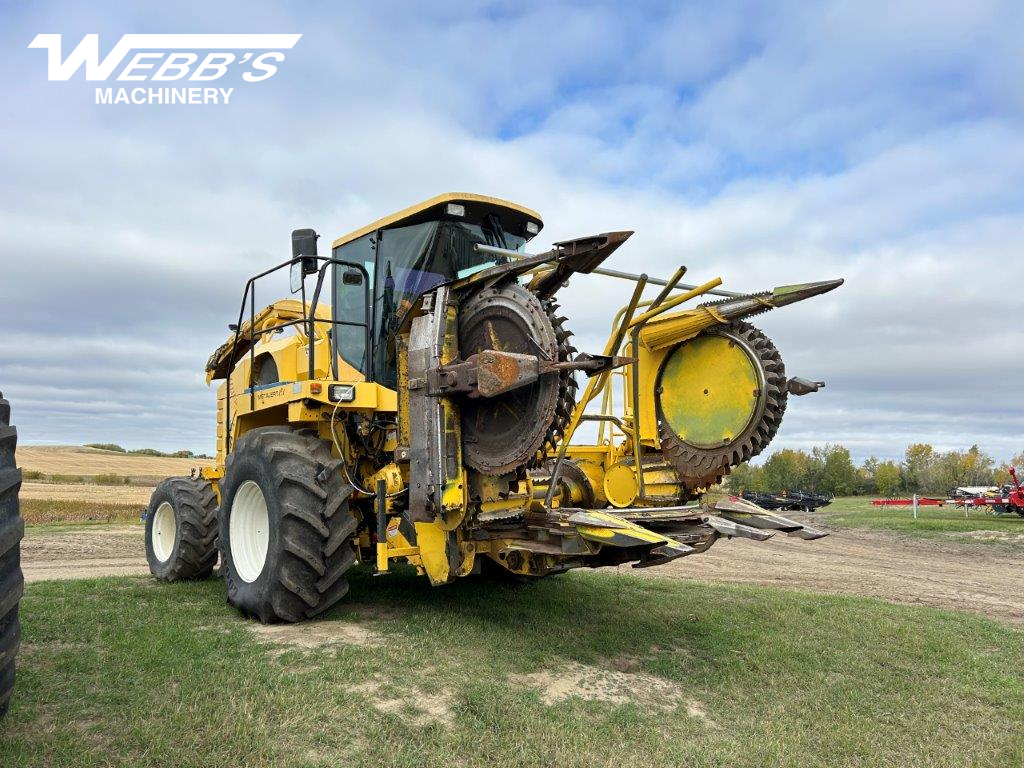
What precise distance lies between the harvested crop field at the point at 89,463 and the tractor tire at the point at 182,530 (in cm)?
2997

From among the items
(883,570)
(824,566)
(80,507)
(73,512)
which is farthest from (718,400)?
(80,507)

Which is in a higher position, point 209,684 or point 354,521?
point 354,521

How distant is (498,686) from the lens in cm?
482

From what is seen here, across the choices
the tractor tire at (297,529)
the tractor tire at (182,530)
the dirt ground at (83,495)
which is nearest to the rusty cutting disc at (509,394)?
the tractor tire at (297,529)

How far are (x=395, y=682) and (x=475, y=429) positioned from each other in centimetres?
199

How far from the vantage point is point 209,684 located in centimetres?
Answer: 447

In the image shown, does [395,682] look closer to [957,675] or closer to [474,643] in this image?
[474,643]

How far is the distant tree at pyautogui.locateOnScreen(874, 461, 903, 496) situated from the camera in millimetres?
81875

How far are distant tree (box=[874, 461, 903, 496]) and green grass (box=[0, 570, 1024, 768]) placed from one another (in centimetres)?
8183

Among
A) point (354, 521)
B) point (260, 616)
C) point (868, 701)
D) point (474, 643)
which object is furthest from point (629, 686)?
point (260, 616)

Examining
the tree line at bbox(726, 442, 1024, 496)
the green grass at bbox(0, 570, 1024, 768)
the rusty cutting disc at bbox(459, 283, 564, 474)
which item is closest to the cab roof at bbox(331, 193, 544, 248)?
the rusty cutting disc at bbox(459, 283, 564, 474)

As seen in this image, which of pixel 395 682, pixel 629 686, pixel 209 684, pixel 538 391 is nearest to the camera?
pixel 209 684

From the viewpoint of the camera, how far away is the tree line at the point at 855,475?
74.9 metres

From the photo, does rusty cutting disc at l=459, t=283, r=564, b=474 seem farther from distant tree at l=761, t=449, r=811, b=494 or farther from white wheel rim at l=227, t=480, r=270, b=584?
distant tree at l=761, t=449, r=811, b=494
